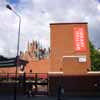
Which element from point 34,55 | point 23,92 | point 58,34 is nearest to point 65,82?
point 23,92

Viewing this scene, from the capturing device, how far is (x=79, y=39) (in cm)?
3588

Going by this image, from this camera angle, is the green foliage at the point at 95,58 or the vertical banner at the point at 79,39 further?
the green foliage at the point at 95,58

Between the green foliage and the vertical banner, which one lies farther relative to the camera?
the green foliage

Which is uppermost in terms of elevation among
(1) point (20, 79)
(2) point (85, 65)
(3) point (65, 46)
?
Result: (3) point (65, 46)

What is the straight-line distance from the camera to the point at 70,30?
1409 inches

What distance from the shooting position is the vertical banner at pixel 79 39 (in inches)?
1401

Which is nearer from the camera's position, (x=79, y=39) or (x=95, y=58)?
(x=79, y=39)

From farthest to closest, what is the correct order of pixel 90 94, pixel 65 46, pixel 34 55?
pixel 34 55 < pixel 65 46 < pixel 90 94

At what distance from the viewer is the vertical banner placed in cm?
3559

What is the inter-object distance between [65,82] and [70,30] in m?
10.2

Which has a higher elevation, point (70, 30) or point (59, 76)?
point (70, 30)

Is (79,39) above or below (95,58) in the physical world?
above

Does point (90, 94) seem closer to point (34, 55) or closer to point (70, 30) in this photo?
point (70, 30)

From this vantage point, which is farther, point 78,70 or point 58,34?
point 58,34
